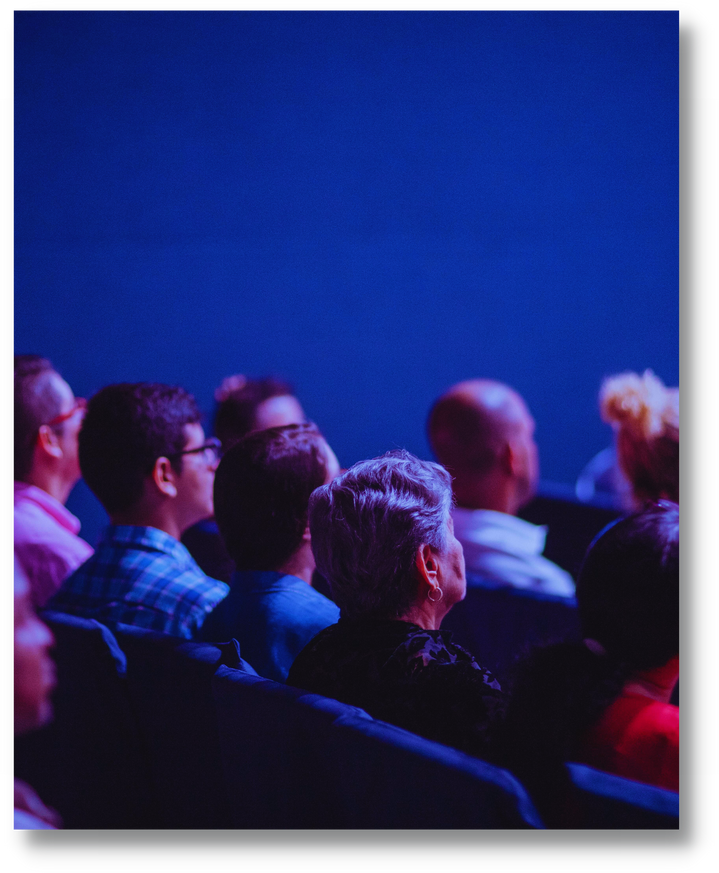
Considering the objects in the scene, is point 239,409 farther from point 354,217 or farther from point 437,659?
point 354,217

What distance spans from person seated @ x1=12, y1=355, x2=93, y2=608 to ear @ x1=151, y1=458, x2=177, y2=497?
0.36m

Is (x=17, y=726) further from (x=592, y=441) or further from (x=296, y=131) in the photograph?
(x=592, y=441)

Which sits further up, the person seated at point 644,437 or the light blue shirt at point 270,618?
the person seated at point 644,437

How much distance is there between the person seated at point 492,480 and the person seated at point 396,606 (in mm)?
814

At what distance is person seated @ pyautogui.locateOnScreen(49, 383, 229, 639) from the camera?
158cm

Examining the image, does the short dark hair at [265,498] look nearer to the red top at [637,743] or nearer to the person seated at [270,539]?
the person seated at [270,539]

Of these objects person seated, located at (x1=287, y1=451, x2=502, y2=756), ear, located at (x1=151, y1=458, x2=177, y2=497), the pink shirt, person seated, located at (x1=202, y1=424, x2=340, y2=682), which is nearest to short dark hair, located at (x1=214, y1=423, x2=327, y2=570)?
person seated, located at (x1=202, y1=424, x2=340, y2=682)

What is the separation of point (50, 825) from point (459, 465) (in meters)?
1.48

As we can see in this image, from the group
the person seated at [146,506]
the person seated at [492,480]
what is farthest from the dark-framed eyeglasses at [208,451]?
the person seated at [492,480]

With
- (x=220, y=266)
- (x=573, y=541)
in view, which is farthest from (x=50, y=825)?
(x=220, y=266)

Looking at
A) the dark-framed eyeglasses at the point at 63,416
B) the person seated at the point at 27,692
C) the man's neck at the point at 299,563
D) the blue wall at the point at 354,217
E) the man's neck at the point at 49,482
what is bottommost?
the person seated at the point at 27,692

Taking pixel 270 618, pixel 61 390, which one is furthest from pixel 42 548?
pixel 270 618

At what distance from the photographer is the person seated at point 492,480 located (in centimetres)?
212

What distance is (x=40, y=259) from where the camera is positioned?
3621 millimetres
